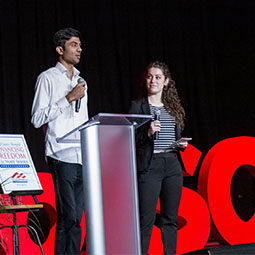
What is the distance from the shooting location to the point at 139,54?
4969 millimetres

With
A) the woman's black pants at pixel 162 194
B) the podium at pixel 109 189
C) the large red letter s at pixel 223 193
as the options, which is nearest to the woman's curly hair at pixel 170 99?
the woman's black pants at pixel 162 194

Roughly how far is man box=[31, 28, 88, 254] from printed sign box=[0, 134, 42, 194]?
0.14 meters

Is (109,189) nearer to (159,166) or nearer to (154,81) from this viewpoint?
(159,166)

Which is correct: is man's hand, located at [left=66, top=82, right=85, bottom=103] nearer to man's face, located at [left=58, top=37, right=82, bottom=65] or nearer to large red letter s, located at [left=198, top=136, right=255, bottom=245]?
man's face, located at [left=58, top=37, right=82, bottom=65]

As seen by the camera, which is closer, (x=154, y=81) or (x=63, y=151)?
(x=63, y=151)

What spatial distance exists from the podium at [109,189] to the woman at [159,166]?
0.75 metres

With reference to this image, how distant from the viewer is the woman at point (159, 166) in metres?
2.84

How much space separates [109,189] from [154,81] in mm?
1278

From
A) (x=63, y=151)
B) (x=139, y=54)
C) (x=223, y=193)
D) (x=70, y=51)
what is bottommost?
(x=223, y=193)

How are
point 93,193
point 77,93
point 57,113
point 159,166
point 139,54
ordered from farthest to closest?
point 139,54 → point 159,166 → point 57,113 → point 77,93 → point 93,193

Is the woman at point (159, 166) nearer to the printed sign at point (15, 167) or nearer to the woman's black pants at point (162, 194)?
the woman's black pants at point (162, 194)

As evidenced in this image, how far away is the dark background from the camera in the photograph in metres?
4.28

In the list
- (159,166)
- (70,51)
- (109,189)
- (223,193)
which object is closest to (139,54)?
(223,193)

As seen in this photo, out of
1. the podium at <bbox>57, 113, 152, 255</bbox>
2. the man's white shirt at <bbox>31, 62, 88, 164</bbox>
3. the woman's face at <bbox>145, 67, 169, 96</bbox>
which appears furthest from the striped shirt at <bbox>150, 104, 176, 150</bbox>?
the podium at <bbox>57, 113, 152, 255</bbox>
